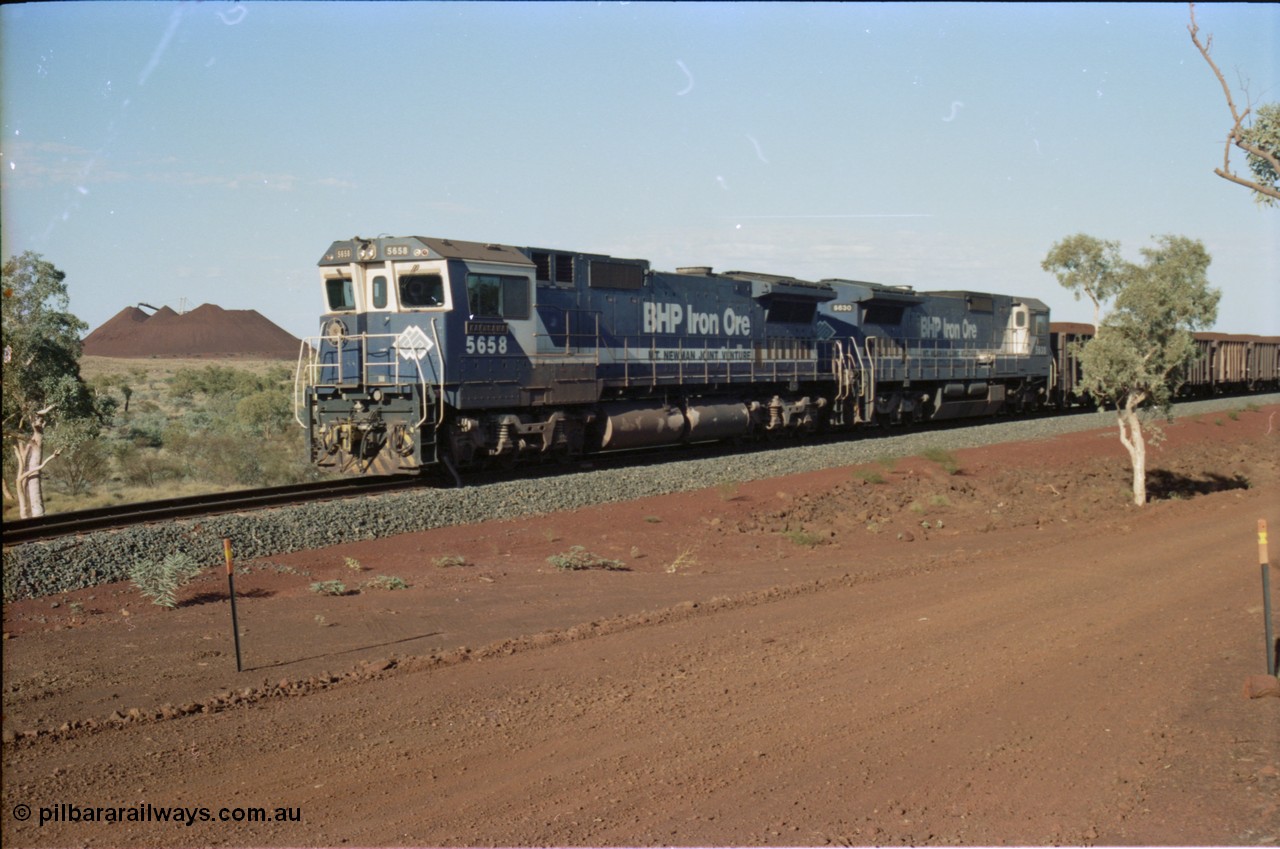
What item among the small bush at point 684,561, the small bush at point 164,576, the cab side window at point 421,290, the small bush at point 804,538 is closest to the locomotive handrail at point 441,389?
the cab side window at point 421,290

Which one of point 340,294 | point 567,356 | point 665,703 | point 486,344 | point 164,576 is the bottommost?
point 665,703

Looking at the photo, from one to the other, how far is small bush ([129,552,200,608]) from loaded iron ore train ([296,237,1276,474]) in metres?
5.96

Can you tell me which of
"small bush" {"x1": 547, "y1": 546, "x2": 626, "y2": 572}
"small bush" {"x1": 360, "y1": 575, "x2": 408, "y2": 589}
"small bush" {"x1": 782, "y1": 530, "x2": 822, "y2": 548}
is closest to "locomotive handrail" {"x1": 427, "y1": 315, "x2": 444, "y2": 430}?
"small bush" {"x1": 547, "y1": 546, "x2": 626, "y2": 572}

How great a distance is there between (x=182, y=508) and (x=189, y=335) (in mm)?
87867

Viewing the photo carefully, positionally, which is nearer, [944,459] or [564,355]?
[564,355]

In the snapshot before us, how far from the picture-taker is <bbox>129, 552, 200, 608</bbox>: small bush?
11727 millimetres

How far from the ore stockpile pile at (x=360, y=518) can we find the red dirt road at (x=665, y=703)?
1.95 feet

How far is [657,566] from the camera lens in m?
15.1

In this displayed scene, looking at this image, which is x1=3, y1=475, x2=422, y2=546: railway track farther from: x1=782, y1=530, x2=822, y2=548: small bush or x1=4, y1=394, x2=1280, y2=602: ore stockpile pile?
x1=782, y1=530, x2=822, y2=548: small bush

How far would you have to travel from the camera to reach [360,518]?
51.4 ft

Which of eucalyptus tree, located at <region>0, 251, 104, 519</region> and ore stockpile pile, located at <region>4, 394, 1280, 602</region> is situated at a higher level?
eucalyptus tree, located at <region>0, 251, 104, 519</region>

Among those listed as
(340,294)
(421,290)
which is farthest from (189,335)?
(421,290)

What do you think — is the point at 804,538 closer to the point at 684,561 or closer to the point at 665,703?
the point at 684,561

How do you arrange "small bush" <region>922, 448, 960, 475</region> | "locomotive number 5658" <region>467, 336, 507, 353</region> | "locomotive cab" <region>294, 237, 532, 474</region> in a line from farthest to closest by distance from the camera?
"small bush" <region>922, 448, 960, 475</region>, "locomotive number 5658" <region>467, 336, 507, 353</region>, "locomotive cab" <region>294, 237, 532, 474</region>
